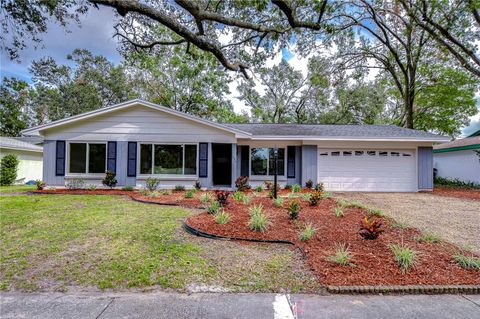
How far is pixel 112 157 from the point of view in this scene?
10844mm

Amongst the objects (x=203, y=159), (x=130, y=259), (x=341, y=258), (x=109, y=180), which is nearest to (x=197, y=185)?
(x=203, y=159)

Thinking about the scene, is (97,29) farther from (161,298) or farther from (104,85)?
(104,85)

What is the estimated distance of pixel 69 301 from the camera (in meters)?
2.58

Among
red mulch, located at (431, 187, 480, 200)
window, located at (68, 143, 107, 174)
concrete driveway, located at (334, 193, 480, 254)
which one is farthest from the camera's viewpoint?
window, located at (68, 143, 107, 174)

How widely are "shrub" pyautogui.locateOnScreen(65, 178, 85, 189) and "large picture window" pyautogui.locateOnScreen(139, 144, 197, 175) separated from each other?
8.02 feet

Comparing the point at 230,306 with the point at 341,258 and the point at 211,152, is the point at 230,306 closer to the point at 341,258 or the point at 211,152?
the point at 341,258

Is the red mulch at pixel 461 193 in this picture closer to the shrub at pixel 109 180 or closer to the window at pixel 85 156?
the shrub at pixel 109 180

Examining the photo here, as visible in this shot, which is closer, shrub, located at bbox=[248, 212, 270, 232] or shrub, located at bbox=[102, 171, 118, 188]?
shrub, located at bbox=[248, 212, 270, 232]

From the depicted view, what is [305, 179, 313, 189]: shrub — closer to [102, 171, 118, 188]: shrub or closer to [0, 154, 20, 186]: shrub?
[102, 171, 118, 188]: shrub

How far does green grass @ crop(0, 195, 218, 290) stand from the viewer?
10.0 feet

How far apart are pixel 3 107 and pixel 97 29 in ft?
76.3

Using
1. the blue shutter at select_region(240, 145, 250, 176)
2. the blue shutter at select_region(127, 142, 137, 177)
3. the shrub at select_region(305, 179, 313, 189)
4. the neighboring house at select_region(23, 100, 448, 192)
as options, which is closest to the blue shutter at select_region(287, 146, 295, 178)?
the neighboring house at select_region(23, 100, 448, 192)

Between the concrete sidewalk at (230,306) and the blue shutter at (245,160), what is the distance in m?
9.46

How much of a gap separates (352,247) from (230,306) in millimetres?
2314
